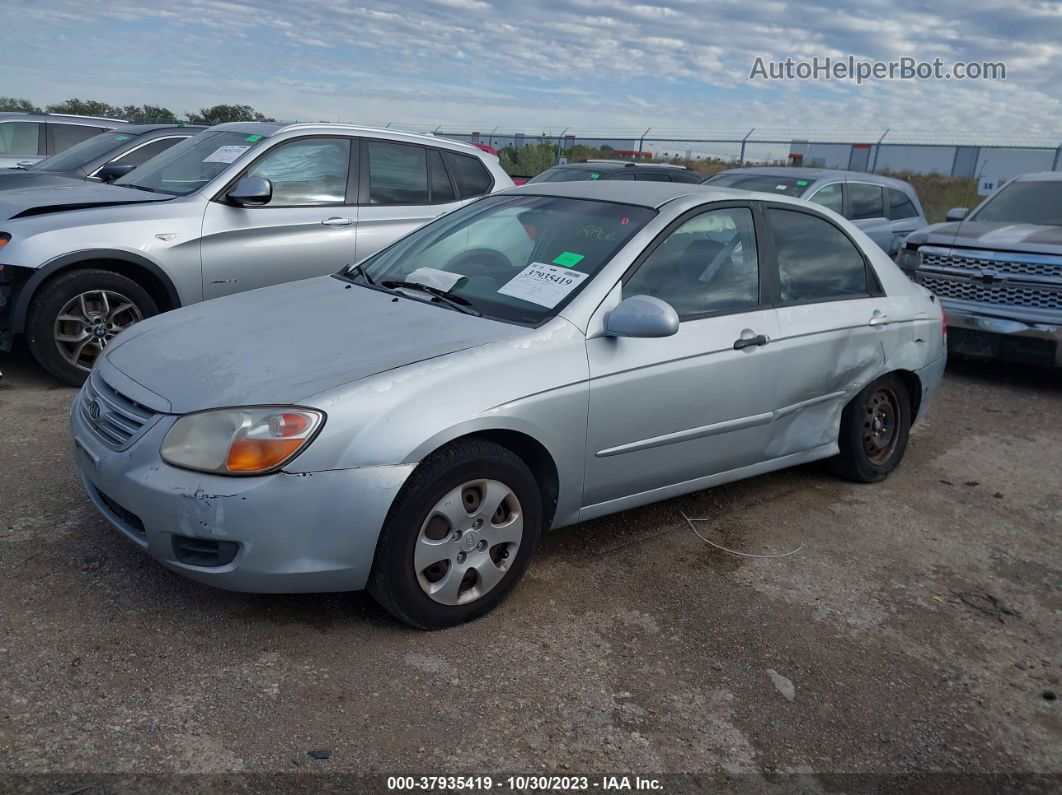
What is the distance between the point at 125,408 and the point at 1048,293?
6908 mm

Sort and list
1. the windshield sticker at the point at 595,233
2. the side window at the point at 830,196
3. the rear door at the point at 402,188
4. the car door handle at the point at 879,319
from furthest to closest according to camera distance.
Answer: the side window at the point at 830,196, the rear door at the point at 402,188, the car door handle at the point at 879,319, the windshield sticker at the point at 595,233

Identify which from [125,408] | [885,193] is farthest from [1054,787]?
[885,193]

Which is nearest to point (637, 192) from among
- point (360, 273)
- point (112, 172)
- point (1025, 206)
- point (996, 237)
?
point (360, 273)

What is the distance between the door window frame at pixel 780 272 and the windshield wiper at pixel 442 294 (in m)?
1.48

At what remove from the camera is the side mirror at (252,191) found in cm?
612

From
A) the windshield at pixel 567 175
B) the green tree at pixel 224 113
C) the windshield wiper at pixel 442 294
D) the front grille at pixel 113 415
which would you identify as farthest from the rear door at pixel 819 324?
the green tree at pixel 224 113

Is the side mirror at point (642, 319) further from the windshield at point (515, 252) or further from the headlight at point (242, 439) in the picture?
the headlight at point (242, 439)

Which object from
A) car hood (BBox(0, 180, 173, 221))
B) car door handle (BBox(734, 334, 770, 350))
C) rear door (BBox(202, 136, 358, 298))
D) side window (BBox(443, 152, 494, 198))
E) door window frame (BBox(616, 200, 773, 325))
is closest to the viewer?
door window frame (BBox(616, 200, 773, 325))

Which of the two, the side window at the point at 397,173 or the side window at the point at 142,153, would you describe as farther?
the side window at the point at 142,153

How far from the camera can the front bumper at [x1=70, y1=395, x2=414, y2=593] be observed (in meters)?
2.91

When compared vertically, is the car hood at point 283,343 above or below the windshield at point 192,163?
below

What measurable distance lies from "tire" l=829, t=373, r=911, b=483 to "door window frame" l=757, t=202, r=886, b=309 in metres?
0.48

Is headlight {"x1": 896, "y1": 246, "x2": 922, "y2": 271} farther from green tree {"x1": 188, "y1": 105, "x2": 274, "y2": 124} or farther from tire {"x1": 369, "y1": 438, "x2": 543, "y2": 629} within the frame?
green tree {"x1": 188, "y1": 105, "x2": 274, "y2": 124}

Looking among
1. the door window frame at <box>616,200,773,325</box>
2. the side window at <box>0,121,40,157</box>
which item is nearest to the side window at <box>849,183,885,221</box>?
the door window frame at <box>616,200,773,325</box>
